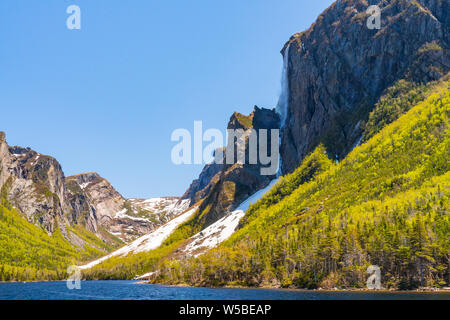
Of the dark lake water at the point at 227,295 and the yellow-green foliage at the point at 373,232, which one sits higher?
the yellow-green foliage at the point at 373,232

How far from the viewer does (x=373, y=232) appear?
362ft

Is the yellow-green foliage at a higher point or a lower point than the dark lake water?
higher

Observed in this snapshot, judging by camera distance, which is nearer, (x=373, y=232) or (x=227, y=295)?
(x=227, y=295)

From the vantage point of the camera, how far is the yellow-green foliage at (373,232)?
3823 inches

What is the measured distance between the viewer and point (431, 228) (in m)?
102

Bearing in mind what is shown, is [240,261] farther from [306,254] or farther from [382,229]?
[382,229]

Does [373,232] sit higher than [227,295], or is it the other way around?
[373,232]

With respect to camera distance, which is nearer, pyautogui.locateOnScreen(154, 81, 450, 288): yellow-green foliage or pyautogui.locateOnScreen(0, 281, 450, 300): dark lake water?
pyautogui.locateOnScreen(0, 281, 450, 300): dark lake water

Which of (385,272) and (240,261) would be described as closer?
(385,272)

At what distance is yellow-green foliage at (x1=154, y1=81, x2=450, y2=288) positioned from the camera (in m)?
97.1

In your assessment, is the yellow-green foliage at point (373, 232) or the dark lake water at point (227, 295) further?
the yellow-green foliage at point (373, 232)
